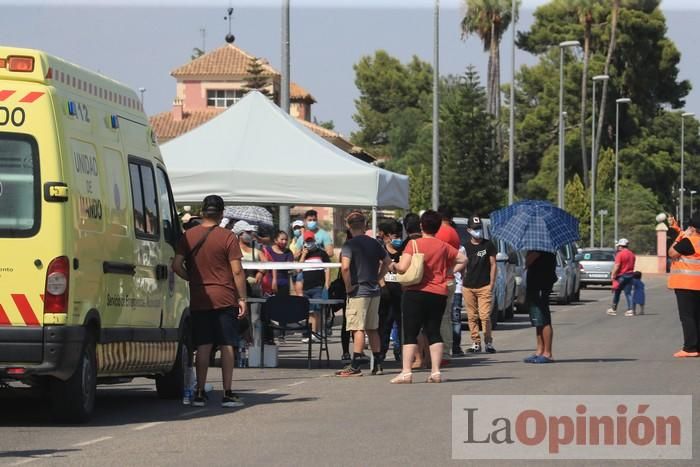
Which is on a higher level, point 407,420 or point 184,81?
point 184,81

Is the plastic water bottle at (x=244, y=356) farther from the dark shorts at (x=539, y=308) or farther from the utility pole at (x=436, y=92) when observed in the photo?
the utility pole at (x=436, y=92)

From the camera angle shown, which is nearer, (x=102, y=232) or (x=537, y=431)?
(x=537, y=431)

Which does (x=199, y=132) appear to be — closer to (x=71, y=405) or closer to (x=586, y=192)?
(x=71, y=405)

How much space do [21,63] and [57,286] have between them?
1.73m

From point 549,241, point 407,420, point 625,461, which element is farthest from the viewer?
point 549,241

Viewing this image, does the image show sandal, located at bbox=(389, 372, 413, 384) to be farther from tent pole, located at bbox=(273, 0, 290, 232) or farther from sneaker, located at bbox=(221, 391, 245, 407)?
tent pole, located at bbox=(273, 0, 290, 232)

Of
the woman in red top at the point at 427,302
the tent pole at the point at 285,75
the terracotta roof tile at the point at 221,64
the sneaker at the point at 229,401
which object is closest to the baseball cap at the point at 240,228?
the tent pole at the point at 285,75

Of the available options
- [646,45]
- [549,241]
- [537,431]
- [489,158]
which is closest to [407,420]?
[537,431]

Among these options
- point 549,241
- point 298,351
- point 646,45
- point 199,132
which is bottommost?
point 298,351

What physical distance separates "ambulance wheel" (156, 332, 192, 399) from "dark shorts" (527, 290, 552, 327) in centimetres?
586

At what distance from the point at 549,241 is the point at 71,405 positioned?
928cm

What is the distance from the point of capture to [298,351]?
22.8m
